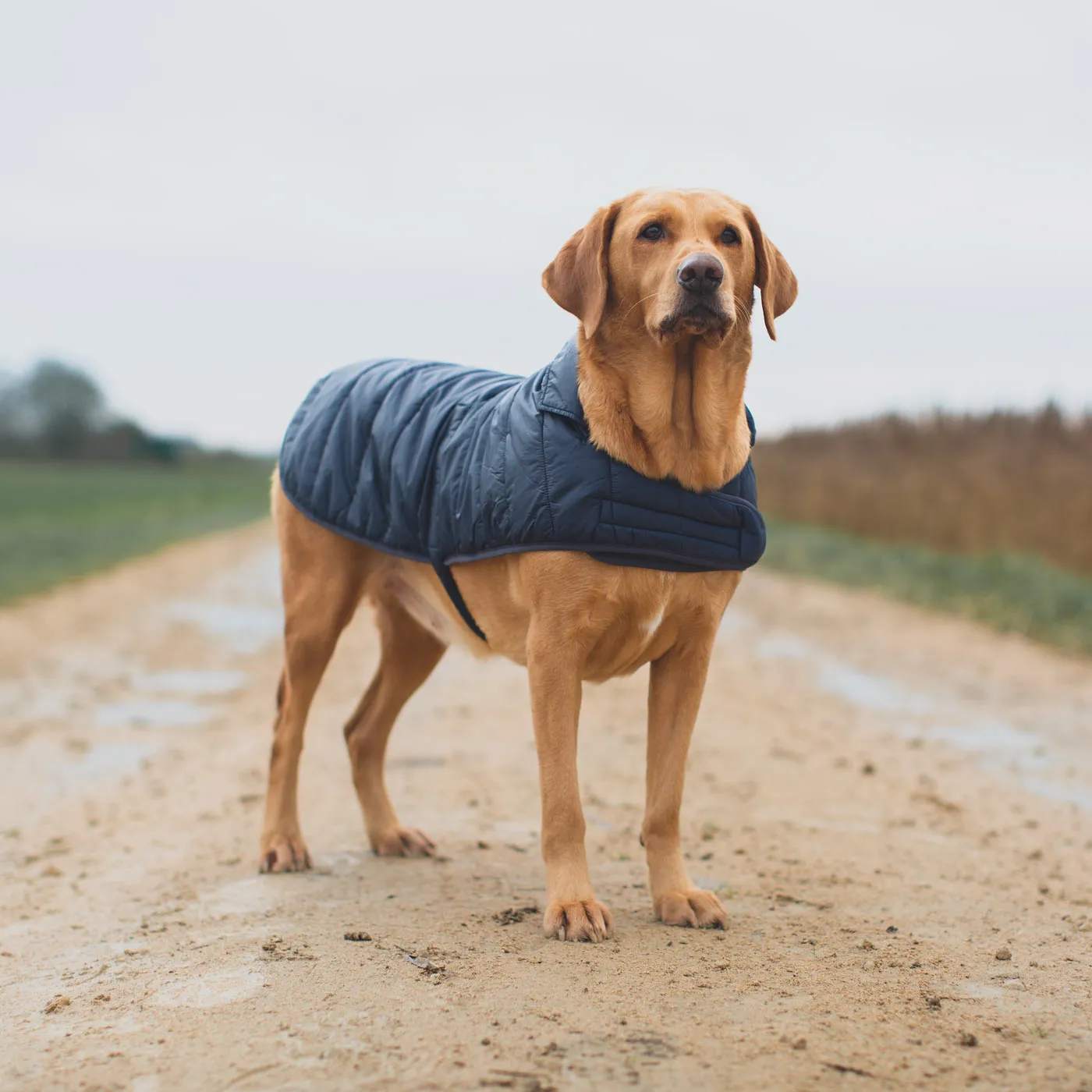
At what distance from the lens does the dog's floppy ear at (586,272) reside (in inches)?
150

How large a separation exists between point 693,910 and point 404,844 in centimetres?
143

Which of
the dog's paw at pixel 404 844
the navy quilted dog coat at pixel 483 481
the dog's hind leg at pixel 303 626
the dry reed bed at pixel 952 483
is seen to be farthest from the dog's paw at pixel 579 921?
the dry reed bed at pixel 952 483

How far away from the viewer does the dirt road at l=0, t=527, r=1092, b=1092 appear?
9.00 ft

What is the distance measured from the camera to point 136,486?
5259cm

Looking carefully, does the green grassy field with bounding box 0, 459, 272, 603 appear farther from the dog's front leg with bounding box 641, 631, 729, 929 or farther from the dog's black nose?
the dog's black nose

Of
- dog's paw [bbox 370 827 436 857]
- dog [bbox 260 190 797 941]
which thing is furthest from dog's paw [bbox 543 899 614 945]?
dog's paw [bbox 370 827 436 857]

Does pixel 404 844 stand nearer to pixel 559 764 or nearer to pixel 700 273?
pixel 559 764

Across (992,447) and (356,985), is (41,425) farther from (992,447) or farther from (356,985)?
(356,985)

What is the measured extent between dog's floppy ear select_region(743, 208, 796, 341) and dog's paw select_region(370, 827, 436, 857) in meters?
2.32

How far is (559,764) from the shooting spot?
3736 millimetres

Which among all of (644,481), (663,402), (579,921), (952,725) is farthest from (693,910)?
(952,725)

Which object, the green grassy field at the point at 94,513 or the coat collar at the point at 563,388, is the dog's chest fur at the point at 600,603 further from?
the green grassy field at the point at 94,513

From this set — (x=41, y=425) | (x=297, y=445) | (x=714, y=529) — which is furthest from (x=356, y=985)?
(x=41, y=425)

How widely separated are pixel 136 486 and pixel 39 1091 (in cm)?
5255
